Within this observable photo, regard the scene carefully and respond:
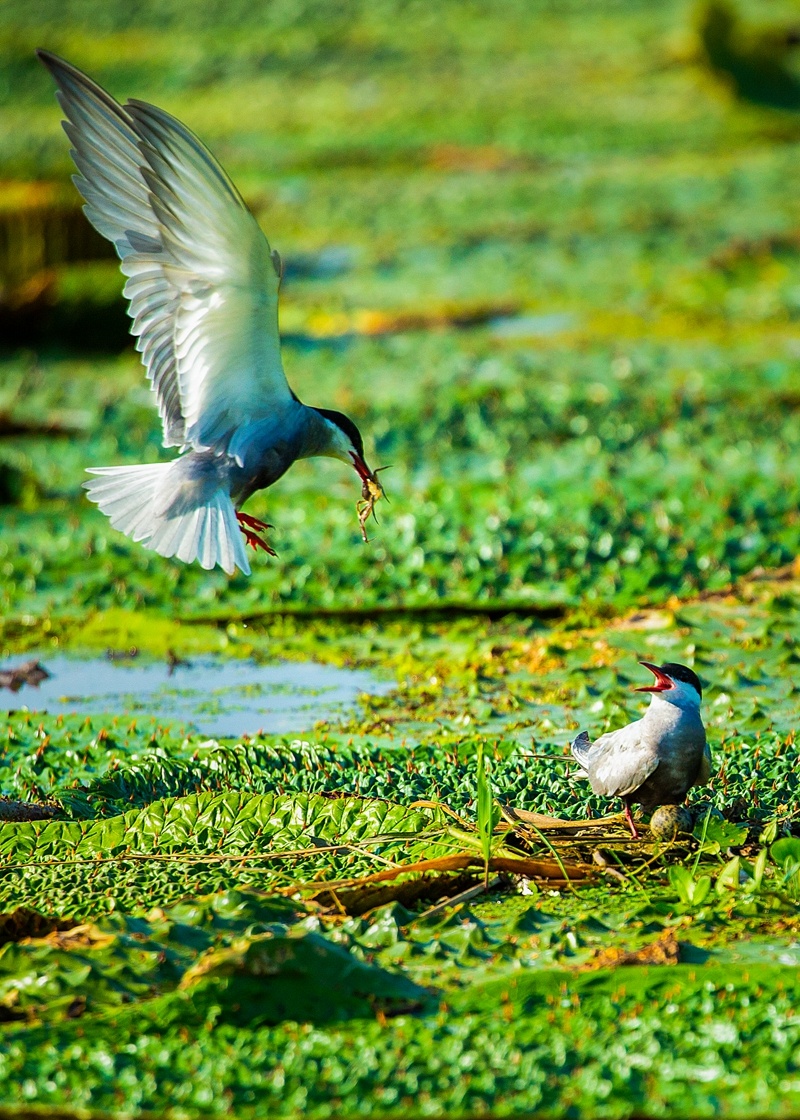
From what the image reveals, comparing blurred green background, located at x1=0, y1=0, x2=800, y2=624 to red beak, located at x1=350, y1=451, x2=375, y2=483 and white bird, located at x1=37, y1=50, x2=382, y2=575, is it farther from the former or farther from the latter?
white bird, located at x1=37, y1=50, x2=382, y2=575

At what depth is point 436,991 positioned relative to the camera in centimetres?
356

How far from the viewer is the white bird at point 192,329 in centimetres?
439

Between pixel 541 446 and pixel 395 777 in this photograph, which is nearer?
pixel 395 777

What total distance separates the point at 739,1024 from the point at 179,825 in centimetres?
183

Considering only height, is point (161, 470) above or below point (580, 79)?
above

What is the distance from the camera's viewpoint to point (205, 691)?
6.09 m

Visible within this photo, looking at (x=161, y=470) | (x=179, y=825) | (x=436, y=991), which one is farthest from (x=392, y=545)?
(x=436, y=991)

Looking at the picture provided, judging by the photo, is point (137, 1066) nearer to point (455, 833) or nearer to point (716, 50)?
point (455, 833)

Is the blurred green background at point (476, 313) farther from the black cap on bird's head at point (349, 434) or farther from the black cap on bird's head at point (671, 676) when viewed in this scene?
the black cap on bird's head at point (671, 676)

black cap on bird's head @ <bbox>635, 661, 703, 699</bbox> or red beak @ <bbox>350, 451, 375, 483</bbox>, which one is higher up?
red beak @ <bbox>350, 451, 375, 483</bbox>

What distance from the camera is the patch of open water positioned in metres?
5.76

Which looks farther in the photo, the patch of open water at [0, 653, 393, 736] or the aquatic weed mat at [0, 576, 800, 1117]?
the patch of open water at [0, 653, 393, 736]

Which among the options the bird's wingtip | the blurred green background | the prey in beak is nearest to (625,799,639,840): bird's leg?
the bird's wingtip

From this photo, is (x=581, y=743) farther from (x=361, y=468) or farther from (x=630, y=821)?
(x=361, y=468)
